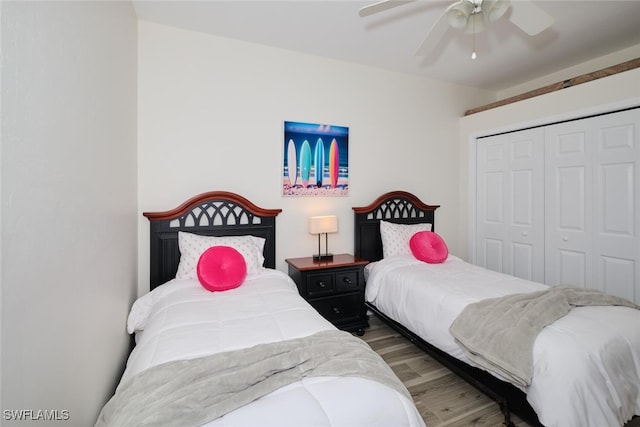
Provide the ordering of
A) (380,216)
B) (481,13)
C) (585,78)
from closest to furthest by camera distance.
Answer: (481,13) < (585,78) < (380,216)

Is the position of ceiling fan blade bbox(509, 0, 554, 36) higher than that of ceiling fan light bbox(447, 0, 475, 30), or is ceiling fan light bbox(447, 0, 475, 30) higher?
ceiling fan light bbox(447, 0, 475, 30)

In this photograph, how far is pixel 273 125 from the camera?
2701mm

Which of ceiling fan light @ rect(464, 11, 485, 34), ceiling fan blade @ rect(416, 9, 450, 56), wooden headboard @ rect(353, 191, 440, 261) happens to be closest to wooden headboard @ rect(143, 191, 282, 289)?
wooden headboard @ rect(353, 191, 440, 261)

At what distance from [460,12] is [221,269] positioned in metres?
2.31

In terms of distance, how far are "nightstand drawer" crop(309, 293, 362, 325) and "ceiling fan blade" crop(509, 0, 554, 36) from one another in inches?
92.6

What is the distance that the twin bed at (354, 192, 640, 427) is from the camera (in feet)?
4.18

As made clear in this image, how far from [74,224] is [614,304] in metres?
2.85

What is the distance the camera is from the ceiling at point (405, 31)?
212 centimetres

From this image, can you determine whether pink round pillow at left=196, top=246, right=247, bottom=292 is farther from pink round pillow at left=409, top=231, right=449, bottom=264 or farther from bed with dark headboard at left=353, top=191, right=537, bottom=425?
pink round pillow at left=409, top=231, right=449, bottom=264

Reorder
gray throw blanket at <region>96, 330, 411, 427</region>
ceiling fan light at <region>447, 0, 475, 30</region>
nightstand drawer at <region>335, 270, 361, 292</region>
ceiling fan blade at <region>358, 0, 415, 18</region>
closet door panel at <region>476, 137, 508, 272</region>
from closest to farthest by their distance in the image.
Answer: gray throw blanket at <region>96, 330, 411, 427</region> → ceiling fan blade at <region>358, 0, 415, 18</region> → ceiling fan light at <region>447, 0, 475, 30</region> → nightstand drawer at <region>335, 270, 361, 292</region> → closet door panel at <region>476, 137, 508, 272</region>

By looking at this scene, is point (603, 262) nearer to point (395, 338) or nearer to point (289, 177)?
point (395, 338)

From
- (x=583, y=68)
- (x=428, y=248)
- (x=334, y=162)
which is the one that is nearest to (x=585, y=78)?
(x=583, y=68)

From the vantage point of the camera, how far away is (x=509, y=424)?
1566 millimetres

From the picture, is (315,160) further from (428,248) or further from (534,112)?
(534,112)
